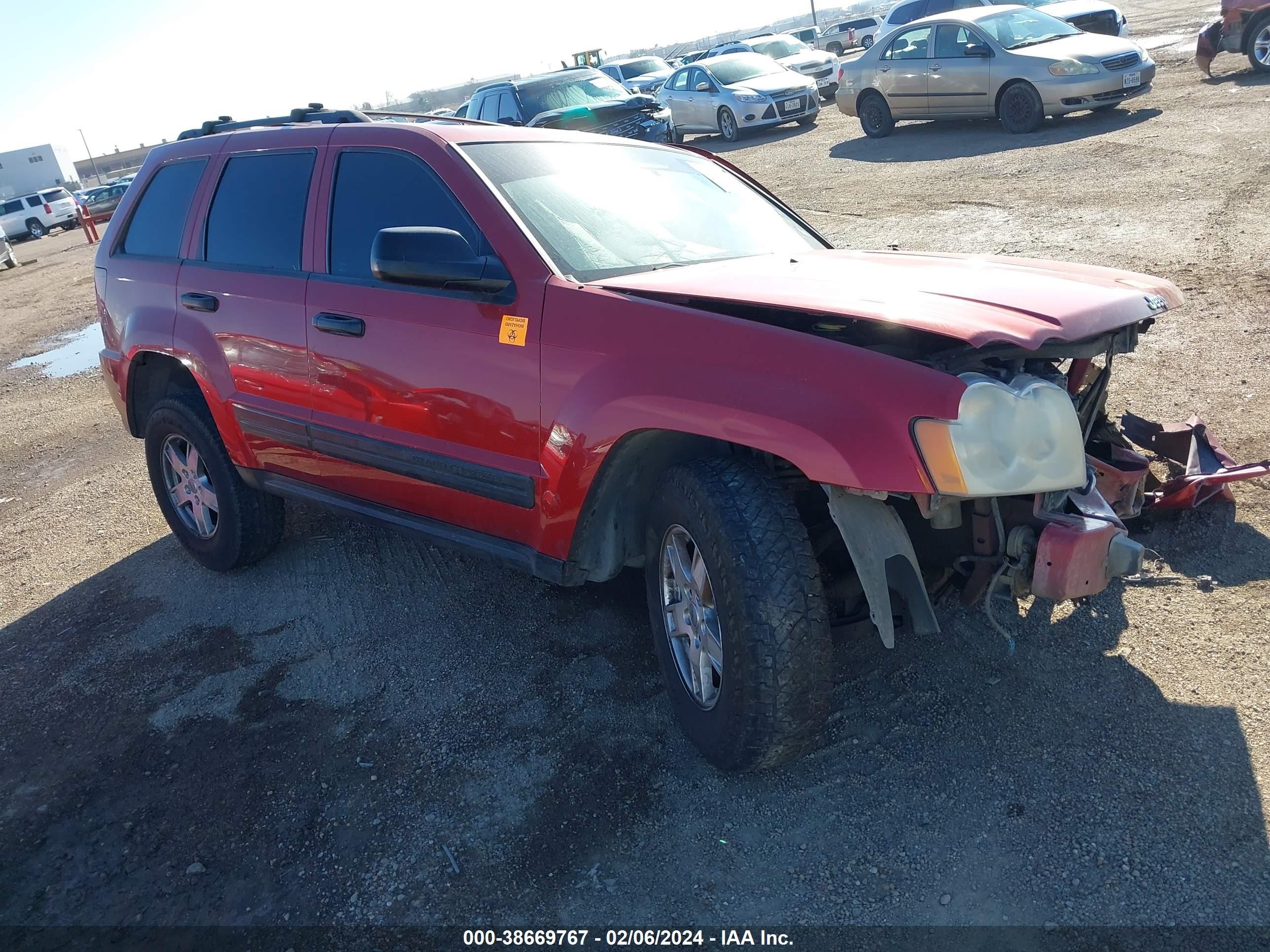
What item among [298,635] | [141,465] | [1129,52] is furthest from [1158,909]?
[1129,52]

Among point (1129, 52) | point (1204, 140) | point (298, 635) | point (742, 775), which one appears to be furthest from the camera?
point (1129, 52)

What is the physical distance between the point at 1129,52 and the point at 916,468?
487 inches

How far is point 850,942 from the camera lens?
2.34 m

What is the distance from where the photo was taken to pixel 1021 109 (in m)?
12.5

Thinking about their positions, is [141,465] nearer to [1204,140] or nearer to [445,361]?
[445,361]

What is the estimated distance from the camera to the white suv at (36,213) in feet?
122

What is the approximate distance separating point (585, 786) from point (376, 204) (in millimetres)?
2317

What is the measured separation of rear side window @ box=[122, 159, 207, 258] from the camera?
15.3 ft

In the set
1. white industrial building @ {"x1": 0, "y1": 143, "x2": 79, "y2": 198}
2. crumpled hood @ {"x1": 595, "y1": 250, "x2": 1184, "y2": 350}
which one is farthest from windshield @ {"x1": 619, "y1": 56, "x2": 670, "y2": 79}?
white industrial building @ {"x1": 0, "y1": 143, "x2": 79, "y2": 198}

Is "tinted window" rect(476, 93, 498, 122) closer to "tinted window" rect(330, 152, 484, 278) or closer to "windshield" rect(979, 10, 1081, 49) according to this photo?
"windshield" rect(979, 10, 1081, 49)

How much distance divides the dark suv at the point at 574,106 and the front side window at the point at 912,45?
3.67m

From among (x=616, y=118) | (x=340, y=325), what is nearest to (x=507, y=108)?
(x=616, y=118)

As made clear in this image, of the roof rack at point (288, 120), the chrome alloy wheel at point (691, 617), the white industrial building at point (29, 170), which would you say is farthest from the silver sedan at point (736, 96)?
the white industrial building at point (29, 170)

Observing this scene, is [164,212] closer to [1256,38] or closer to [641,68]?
[1256,38]
